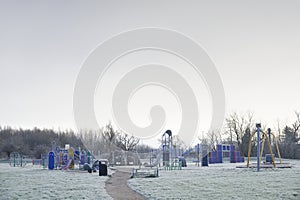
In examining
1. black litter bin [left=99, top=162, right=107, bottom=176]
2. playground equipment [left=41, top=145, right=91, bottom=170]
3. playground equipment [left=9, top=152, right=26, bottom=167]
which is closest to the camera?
black litter bin [left=99, top=162, right=107, bottom=176]

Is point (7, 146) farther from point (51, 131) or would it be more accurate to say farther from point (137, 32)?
point (137, 32)

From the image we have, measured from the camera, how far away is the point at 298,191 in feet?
40.5

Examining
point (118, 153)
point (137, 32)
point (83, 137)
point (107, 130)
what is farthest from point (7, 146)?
point (137, 32)

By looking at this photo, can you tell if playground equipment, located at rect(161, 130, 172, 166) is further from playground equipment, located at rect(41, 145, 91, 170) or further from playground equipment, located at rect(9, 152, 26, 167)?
playground equipment, located at rect(9, 152, 26, 167)

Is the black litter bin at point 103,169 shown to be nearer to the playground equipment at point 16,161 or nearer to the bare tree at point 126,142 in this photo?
the playground equipment at point 16,161

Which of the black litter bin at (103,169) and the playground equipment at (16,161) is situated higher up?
the black litter bin at (103,169)

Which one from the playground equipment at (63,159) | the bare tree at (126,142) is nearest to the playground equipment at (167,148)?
the playground equipment at (63,159)

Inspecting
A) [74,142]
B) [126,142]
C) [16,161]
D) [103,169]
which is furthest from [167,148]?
[74,142]

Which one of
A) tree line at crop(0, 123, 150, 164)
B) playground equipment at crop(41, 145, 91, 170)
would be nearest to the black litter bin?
playground equipment at crop(41, 145, 91, 170)

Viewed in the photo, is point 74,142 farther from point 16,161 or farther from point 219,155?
point 219,155

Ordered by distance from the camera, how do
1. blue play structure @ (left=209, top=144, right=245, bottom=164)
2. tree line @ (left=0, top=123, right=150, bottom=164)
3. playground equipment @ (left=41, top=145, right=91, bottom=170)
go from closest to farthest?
playground equipment @ (left=41, top=145, right=91, bottom=170), blue play structure @ (left=209, top=144, right=245, bottom=164), tree line @ (left=0, top=123, right=150, bottom=164)

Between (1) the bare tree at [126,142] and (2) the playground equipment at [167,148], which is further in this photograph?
(1) the bare tree at [126,142]

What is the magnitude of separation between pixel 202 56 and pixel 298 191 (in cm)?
1997

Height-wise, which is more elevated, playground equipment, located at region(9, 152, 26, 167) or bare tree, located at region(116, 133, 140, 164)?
bare tree, located at region(116, 133, 140, 164)
